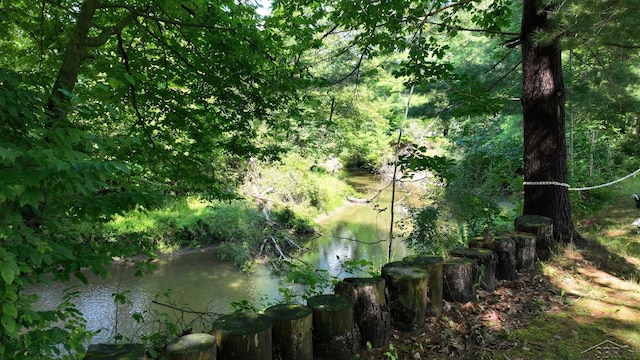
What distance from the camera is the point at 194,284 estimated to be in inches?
345

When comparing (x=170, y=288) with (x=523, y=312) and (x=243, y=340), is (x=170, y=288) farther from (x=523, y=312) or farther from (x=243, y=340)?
(x=523, y=312)

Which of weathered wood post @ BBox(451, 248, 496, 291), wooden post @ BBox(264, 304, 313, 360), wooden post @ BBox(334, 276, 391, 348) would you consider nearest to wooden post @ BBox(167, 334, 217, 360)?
wooden post @ BBox(264, 304, 313, 360)

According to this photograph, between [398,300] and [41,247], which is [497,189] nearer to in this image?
[398,300]

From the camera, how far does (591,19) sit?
8.96 feet

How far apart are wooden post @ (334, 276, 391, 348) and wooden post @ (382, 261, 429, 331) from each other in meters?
0.21

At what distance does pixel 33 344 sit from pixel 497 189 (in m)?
→ 7.63

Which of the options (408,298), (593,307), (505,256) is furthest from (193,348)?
(593,307)

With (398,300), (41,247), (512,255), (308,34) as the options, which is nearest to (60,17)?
(308,34)

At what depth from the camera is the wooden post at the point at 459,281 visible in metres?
2.97

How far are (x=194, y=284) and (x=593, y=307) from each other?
25.7ft

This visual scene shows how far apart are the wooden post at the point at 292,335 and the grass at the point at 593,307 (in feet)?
3.94

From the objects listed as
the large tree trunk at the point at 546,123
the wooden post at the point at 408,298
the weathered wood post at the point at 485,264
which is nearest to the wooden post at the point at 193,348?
the wooden post at the point at 408,298

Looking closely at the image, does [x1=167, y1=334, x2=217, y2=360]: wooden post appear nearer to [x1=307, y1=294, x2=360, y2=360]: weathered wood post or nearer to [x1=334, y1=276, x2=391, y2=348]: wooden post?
[x1=307, y1=294, x2=360, y2=360]: weathered wood post

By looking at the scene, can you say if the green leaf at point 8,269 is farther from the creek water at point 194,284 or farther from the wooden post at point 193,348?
the creek water at point 194,284
